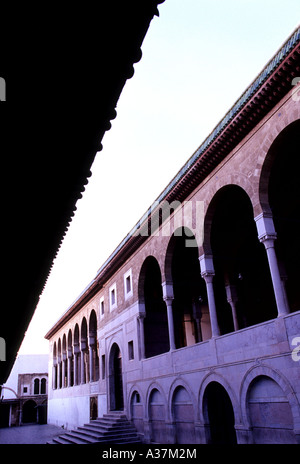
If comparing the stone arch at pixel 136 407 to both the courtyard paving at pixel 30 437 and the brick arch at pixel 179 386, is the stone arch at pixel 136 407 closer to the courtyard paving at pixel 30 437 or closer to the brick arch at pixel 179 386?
the brick arch at pixel 179 386

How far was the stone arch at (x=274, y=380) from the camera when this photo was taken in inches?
329

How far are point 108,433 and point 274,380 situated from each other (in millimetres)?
10200

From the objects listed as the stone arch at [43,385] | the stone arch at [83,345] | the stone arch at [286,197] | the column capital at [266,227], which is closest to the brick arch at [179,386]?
the stone arch at [286,197]

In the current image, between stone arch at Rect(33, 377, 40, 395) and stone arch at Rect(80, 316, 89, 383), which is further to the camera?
stone arch at Rect(33, 377, 40, 395)

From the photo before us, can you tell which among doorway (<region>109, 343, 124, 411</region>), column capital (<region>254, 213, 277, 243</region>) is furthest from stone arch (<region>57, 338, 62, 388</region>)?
column capital (<region>254, 213, 277, 243</region>)

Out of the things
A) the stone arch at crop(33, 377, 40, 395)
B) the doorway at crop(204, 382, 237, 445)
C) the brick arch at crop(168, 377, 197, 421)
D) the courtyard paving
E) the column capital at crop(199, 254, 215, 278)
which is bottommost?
the courtyard paving

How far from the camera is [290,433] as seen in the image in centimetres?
870

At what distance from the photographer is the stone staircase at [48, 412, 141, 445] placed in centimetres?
1614

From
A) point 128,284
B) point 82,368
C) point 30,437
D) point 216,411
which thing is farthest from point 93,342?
point 216,411

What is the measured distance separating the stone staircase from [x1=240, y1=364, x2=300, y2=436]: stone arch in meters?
7.82

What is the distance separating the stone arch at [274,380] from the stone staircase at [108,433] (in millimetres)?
7821

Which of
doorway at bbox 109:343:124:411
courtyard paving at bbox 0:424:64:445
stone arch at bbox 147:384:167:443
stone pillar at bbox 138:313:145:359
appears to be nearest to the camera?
stone arch at bbox 147:384:167:443

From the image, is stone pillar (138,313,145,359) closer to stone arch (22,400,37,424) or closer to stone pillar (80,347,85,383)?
stone pillar (80,347,85,383)
